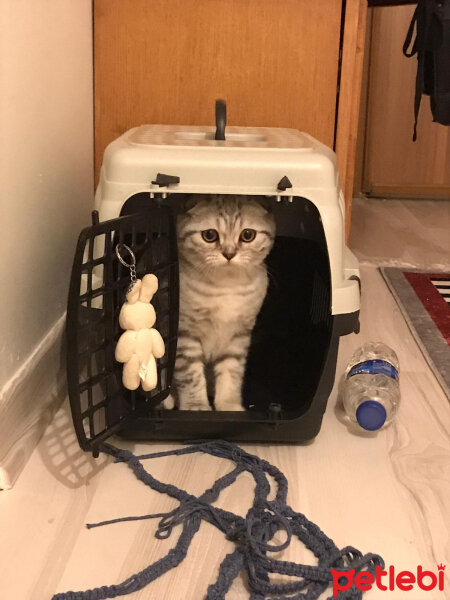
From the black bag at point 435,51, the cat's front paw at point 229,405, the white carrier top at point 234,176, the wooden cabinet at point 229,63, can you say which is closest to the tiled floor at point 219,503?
the cat's front paw at point 229,405

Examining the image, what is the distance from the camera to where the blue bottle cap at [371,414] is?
118 centimetres

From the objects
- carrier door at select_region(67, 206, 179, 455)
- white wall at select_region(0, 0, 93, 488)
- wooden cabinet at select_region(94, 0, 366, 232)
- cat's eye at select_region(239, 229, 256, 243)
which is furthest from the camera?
wooden cabinet at select_region(94, 0, 366, 232)

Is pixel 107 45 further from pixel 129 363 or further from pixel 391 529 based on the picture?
pixel 391 529

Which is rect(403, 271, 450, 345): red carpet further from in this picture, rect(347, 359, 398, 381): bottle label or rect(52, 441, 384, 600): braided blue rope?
rect(52, 441, 384, 600): braided blue rope

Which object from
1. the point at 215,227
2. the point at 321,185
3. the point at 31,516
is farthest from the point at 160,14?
the point at 31,516

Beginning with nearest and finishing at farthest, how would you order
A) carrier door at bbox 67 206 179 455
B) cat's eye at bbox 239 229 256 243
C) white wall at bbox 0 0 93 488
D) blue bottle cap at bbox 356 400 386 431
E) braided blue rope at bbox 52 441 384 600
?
braided blue rope at bbox 52 441 384 600 → carrier door at bbox 67 206 179 455 → white wall at bbox 0 0 93 488 → blue bottle cap at bbox 356 400 386 431 → cat's eye at bbox 239 229 256 243

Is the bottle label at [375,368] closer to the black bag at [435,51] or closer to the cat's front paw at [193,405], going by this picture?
the cat's front paw at [193,405]

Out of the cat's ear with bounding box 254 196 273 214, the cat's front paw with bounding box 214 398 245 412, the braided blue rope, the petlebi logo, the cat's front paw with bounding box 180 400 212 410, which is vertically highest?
the cat's ear with bounding box 254 196 273 214

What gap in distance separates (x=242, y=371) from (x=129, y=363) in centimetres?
39

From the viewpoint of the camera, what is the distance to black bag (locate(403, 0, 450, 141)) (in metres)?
1.88

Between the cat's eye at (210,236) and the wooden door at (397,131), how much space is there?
2663mm

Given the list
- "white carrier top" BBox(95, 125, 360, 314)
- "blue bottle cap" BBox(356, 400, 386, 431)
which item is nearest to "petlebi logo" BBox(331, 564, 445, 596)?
"blue bottle cap" BBox(356, 400, 386, 431)

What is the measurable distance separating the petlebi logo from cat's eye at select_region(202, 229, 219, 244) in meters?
0.65

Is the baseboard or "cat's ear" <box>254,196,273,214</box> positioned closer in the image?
the baseboard
